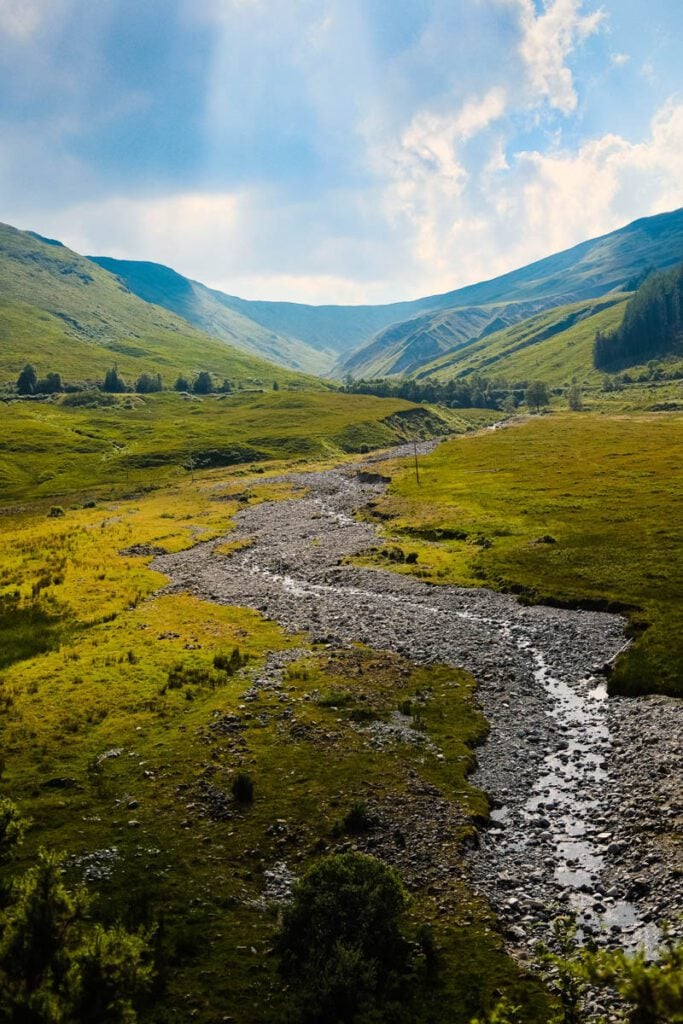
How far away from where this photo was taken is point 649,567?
57250 millimetres

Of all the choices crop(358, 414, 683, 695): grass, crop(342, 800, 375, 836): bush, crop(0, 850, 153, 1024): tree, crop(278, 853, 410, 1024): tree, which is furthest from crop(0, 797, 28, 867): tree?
crop(358, 414, 683, 695): grass

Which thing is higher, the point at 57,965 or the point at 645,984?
the point at 645,984

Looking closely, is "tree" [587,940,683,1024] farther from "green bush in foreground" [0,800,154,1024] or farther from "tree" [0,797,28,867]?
"tree" [0,797,28,867]

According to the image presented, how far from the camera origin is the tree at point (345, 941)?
55.1ft

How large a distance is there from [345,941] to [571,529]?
63512 millimetres

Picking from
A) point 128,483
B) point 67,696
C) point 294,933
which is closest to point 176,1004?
point 294,933

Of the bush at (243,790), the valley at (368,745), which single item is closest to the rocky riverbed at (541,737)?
the valley at (368,745)

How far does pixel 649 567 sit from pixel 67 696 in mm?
49179

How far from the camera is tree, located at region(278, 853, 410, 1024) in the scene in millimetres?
16797

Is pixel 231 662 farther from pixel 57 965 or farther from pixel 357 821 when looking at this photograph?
pixel 57 965

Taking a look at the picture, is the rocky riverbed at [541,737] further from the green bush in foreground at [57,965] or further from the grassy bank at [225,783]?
the green bush in foreground at [57,965]

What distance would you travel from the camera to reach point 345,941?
709 inches

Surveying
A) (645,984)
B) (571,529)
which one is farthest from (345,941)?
(571,529)

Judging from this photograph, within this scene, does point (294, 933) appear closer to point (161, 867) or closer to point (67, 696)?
point (161, 867)
